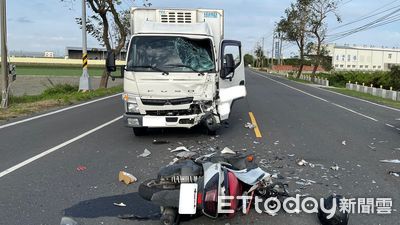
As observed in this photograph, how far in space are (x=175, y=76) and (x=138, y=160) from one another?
7.34 ft

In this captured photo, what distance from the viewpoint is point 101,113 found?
15328 millimetres

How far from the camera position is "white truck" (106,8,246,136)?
9438mm

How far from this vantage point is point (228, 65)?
10141 millimetres

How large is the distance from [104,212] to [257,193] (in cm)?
184

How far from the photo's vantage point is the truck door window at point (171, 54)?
379 inches

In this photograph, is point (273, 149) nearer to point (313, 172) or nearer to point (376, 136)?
point (313, 172)

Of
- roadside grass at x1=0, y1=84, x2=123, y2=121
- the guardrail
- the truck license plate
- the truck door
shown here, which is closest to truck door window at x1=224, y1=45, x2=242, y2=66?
the truck door

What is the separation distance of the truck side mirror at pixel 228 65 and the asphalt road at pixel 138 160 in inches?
58.0

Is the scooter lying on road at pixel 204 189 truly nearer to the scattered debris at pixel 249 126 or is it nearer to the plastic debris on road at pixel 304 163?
the plastic debris on road at pixel 304 163

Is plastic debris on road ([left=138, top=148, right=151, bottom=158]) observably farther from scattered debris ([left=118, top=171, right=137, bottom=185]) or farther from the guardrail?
the guardrail

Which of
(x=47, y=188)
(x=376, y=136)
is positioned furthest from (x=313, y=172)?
(x=376, y=136)

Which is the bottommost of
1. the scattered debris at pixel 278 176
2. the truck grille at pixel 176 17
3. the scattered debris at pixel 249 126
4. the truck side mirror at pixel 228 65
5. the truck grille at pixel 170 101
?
the scattered debris at pixel 249 126

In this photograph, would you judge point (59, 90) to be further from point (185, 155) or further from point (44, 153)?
point (185, 155)

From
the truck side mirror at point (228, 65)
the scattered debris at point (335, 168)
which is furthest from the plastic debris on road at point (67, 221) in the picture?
the truck side mirror at point (228, 65)
